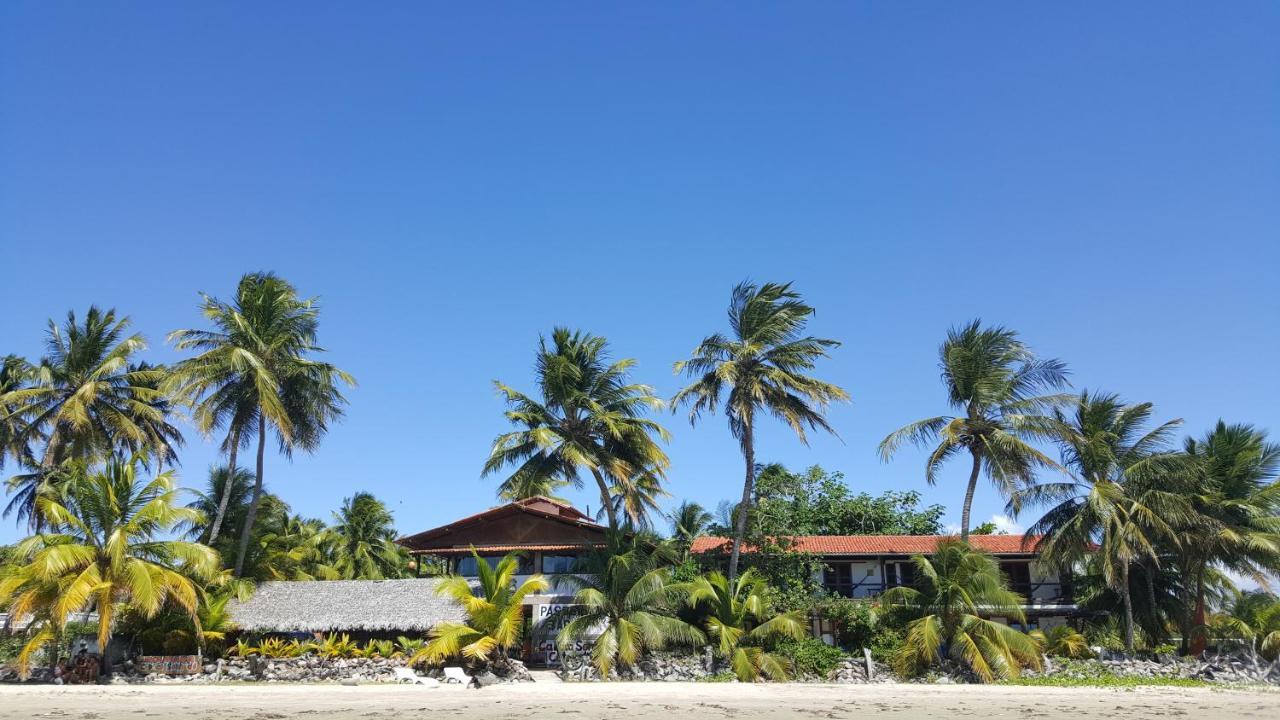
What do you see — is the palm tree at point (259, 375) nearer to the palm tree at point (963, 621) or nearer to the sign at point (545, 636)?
the sign at point (545, 636)

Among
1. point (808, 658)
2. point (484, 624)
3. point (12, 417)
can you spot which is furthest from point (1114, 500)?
point (12, 417)

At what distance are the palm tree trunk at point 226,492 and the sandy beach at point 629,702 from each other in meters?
7.65

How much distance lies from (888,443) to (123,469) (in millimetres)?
23826

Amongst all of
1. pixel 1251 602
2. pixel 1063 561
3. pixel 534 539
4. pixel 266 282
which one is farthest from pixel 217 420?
pixel 1251 602

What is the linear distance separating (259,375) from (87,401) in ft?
19.9

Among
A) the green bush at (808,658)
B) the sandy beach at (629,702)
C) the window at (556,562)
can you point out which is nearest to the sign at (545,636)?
the window at (556,562)

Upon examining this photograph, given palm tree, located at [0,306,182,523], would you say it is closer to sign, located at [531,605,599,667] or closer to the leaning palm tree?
the leaning palm tree

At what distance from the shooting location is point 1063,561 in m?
29.0

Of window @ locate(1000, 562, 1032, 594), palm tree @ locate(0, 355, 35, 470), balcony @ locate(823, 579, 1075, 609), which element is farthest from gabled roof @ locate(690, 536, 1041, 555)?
palm tree @ locate(0, 355, 35, 470)

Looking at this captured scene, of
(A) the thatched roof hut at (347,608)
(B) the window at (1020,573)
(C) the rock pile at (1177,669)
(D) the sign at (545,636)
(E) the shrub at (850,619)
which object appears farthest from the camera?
(B) the window at (1020,573)

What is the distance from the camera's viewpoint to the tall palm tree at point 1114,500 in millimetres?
27250

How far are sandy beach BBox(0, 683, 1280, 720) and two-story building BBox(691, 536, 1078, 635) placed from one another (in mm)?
7578

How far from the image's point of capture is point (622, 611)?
25.8m

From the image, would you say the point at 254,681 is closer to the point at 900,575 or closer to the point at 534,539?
the point at 534,539
